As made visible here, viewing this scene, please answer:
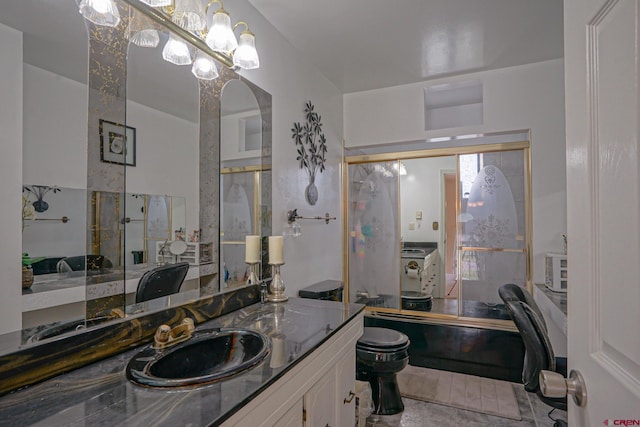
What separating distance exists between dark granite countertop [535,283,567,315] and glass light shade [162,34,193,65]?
2600mm

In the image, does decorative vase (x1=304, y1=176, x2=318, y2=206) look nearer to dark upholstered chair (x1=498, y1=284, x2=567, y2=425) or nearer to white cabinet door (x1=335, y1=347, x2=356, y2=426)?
white cabinet door (x1=335, y1=347, x2=356, y2=426)

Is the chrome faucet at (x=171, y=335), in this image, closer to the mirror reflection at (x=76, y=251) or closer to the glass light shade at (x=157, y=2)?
the mirror reflection at (x=76, y=251)

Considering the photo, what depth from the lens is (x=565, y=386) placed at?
0.70 metres

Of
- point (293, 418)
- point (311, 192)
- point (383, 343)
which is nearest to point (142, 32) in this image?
point (293, 418)

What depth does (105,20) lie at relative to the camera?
47.6 inches

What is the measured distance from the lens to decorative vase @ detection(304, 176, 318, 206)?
9.08ft

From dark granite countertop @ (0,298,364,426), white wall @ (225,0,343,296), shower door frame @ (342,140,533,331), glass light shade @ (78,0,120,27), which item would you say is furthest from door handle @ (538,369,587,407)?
shower door frame @ (342,140,533,331)

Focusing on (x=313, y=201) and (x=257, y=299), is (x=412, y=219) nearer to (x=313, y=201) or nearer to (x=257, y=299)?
(x=313, y=201)

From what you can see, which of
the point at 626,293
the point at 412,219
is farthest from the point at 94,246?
the point at 412,219

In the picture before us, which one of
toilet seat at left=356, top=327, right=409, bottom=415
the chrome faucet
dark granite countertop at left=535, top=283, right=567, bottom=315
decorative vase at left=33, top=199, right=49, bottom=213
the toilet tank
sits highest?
decorative vase at left=33, top=199, right=49, bottom=213

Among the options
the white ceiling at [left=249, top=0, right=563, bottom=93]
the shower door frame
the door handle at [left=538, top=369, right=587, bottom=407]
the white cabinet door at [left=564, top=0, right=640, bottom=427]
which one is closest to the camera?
the white cabinet door at [left=564, top=0, right=640, bottom=427]

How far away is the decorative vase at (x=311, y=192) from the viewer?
2.77m

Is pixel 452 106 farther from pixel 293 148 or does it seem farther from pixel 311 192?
pixel 293 148

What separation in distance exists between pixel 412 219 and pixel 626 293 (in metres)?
4.18
